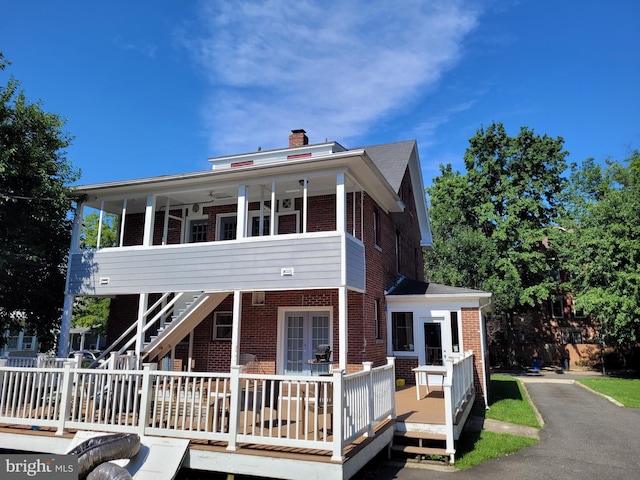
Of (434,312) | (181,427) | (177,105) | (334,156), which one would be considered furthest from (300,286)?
(177,105)

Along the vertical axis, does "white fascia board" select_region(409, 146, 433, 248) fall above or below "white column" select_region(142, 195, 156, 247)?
above

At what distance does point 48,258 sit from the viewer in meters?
13.6

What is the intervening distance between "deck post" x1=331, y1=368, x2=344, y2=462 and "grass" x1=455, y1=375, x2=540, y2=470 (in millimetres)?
3049

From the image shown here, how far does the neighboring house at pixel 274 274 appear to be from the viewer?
Result: 412 inches

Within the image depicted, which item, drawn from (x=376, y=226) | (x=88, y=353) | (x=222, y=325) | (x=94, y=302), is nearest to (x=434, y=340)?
(x=376, y=226)

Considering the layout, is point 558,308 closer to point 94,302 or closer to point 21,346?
point 94,302

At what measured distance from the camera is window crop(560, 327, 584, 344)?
31.7 metres

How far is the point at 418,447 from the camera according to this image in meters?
7.90

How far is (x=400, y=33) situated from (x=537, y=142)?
23.2 metres

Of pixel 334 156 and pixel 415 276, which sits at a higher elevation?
pixel 334 156

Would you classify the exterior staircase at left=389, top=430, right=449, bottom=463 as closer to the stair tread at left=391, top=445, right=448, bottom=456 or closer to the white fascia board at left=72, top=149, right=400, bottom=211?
the stair tread at left=391, top=445, right=448, bottom=456

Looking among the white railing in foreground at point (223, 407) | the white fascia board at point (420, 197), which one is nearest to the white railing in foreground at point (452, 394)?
the white railing in foreground at point (223, 407)

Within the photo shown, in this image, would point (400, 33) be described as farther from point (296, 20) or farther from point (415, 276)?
point (415, 276)

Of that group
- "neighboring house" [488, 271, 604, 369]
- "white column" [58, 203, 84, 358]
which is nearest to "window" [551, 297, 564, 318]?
"neighboring house" [488, 271, 604, 369]
